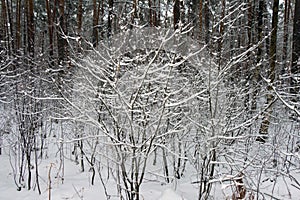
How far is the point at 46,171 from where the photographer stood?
17.4 feet

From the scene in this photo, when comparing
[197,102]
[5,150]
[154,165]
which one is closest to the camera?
[197,102]

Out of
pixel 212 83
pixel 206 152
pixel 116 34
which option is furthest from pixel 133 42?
pixel 206 152

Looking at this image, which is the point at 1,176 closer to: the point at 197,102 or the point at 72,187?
the point at 72,187

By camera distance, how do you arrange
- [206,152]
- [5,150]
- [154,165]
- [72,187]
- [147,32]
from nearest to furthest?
[206,152] → [72,187] → [147,32] → [154,165] → [5,150]

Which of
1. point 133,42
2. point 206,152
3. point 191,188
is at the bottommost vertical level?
point 191,188

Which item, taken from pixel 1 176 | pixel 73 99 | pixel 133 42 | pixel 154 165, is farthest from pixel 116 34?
pixel 1 176

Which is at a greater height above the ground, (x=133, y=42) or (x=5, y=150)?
(x=133, y=42)

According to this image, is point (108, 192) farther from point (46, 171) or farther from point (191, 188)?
point (46, 171)

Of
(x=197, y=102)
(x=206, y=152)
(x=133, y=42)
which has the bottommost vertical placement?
(x=206, y=152)

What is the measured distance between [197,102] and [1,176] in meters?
3.39

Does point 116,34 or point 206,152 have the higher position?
point 116,34

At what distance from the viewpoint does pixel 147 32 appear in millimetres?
5062

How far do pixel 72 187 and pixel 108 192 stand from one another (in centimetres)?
61

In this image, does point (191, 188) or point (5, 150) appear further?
point (5, 150)
